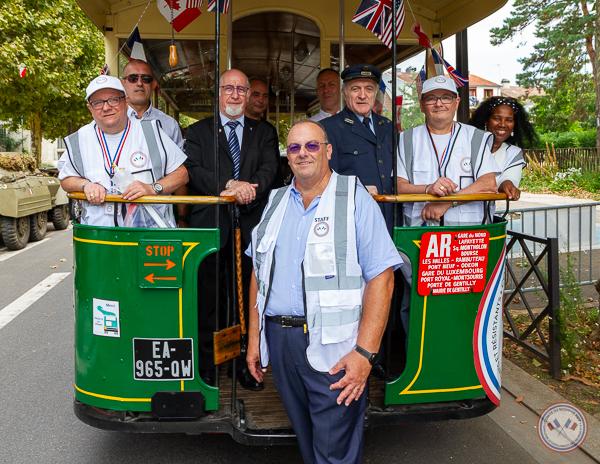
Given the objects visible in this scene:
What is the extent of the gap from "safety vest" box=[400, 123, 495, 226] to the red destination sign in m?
0.31

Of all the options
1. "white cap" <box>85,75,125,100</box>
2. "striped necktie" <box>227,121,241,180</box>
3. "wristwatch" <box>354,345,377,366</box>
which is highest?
"white cap" <box>85,75,125,100</box>

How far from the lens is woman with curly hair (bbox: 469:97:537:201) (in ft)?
14.1

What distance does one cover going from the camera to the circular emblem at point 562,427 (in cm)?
388

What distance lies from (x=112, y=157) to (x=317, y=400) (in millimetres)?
1671

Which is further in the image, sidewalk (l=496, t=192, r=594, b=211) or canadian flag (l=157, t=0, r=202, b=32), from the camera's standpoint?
sidewalk (l=496, t=192, r=594, b=211)

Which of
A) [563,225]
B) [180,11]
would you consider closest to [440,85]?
[180,11]

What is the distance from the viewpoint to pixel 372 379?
3.89 m

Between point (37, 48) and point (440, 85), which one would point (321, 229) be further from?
point (37, 48)

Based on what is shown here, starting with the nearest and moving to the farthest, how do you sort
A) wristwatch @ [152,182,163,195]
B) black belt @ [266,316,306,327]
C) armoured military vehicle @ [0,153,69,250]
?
black belt @ [266,316,306,327] < wristwatch @ [152,182,163,195] < armoured military vehicle @ [0,153,69,250]

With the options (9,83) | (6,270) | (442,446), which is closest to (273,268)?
(442,446)

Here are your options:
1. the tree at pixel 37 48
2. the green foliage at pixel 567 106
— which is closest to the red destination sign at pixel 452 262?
the tree at pixel 37 48

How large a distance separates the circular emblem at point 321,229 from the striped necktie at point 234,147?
4.37 feet

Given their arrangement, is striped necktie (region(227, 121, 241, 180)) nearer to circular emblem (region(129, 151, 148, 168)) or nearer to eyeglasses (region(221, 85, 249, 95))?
eyeglasses (region(221, 85, 249, 95))

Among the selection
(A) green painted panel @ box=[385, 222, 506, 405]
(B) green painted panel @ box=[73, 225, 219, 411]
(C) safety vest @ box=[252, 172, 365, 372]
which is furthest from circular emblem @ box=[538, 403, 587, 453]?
(B) green painted panel @ box=[73, 225, 219, 411]
